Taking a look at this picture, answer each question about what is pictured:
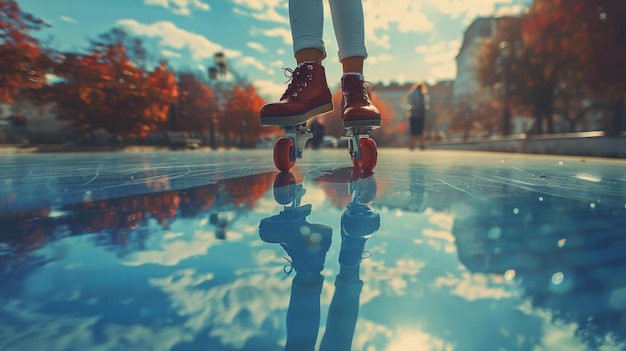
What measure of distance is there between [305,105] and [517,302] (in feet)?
4.89

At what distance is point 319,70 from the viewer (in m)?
1.89

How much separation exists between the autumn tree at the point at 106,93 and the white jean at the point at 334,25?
13.1 metres

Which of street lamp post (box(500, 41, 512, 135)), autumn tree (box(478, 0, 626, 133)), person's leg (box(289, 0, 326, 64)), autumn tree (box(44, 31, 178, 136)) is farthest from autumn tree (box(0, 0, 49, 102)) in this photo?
street lamp post (box(500, 41, 512, 135))

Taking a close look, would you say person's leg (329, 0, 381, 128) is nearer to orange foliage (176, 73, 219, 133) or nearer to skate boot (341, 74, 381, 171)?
skate boot (341, 74, 381, 171)

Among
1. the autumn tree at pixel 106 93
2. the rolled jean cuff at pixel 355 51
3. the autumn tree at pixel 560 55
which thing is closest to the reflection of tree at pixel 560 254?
the rolled jean cuff at pixel 355 51

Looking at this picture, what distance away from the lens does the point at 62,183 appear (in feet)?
5.42

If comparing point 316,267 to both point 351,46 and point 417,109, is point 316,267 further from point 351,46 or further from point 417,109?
point 417,109

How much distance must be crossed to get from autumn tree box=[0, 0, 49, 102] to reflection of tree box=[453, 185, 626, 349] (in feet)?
40.3

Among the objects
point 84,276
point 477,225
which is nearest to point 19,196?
point 84,276

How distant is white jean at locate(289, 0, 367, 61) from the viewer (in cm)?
186

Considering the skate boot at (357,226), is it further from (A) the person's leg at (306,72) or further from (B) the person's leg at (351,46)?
(B) the person's leg at (351,46)

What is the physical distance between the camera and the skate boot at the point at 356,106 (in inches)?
68.4

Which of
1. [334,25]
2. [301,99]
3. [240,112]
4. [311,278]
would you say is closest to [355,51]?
[334,25]

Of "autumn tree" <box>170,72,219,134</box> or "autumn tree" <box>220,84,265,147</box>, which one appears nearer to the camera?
"autumn tree" <box>170,72,219,134</box>
